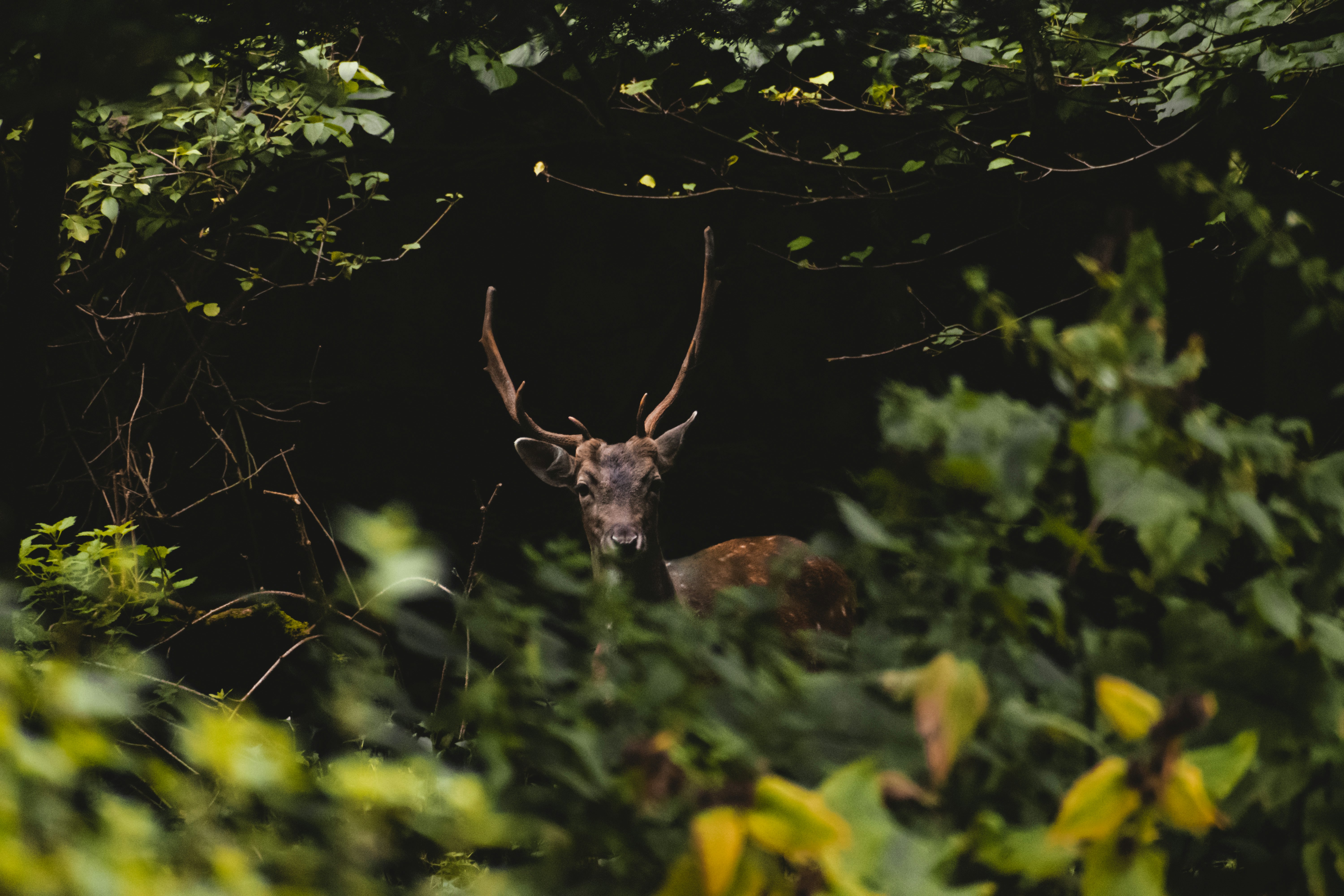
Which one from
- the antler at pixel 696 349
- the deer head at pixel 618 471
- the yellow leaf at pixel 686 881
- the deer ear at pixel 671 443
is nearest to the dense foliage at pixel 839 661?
the yellow leaf at pixel 686 881

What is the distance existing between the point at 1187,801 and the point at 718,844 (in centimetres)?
25

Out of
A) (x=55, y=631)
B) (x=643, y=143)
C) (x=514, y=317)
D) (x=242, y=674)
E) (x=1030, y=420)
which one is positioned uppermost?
(x=1030, y=420)

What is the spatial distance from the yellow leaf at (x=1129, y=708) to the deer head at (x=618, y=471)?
2561 millimetres

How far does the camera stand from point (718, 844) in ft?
1.69

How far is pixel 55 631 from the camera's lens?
7.66 feet

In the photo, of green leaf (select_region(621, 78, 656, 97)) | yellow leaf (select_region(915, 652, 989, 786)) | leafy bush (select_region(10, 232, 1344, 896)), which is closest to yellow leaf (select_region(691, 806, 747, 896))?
leafy bush (select_region(10, 232, 1344, 896))

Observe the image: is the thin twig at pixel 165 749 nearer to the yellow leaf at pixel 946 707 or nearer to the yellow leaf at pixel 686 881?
the yellow leaf at pixel 686 881

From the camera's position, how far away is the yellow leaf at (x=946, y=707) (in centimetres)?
54

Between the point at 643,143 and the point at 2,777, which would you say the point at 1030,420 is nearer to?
the point at 2,777

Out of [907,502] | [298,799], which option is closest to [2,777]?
[298,799]

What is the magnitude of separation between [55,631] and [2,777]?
2.10 metres

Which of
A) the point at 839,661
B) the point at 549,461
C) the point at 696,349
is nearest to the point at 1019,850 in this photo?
the point at 839,661

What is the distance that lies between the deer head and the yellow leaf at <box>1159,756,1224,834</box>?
2578mm

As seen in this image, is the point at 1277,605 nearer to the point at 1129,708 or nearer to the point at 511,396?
the point at 1129,708
